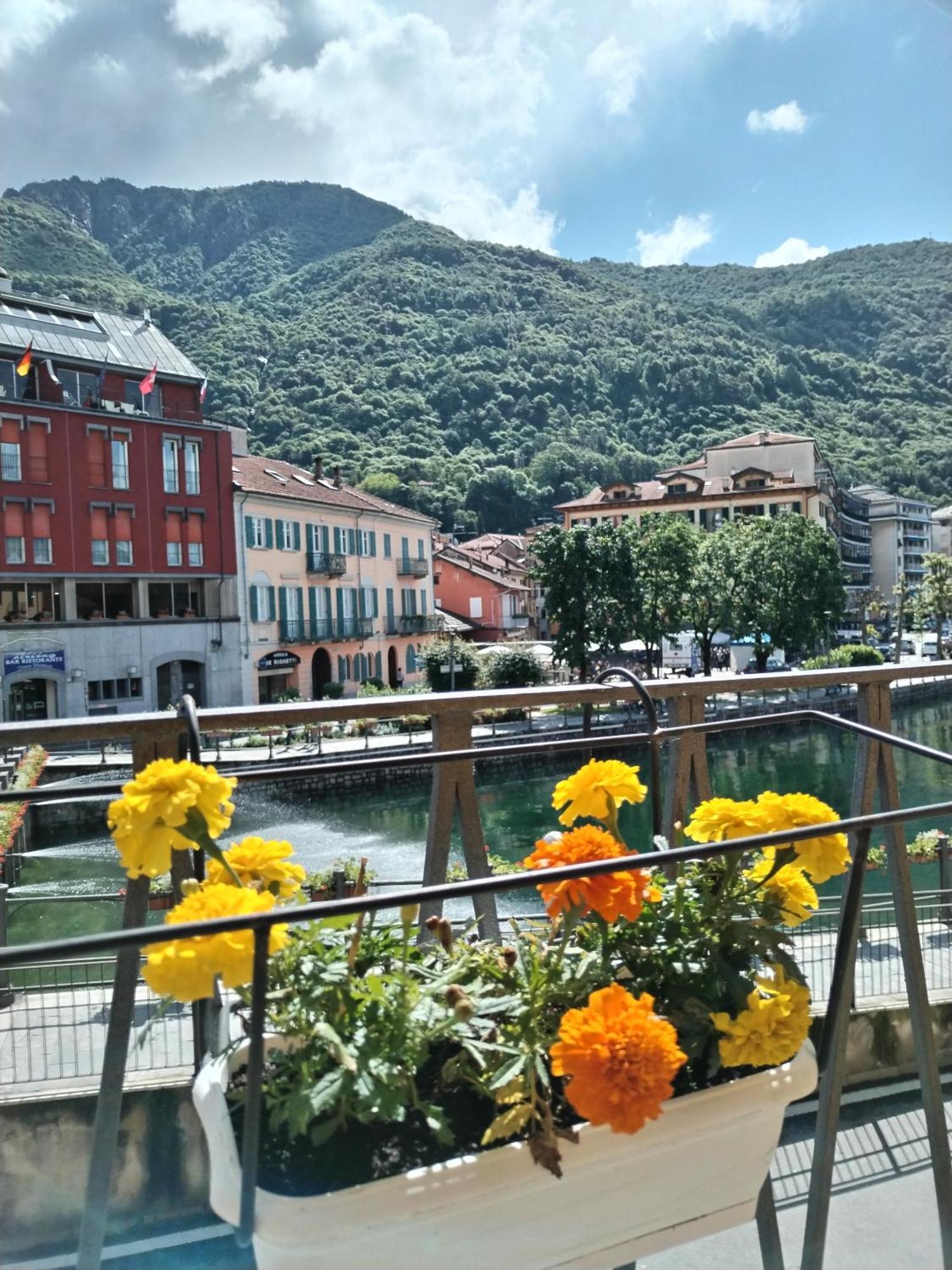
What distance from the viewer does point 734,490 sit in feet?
221

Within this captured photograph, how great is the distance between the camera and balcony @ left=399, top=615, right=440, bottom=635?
146 ft

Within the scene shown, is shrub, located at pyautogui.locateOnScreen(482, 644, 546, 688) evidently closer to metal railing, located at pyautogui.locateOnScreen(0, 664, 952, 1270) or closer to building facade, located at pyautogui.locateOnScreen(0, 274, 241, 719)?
building facade, located at pyautogui.locateOnScreen(0, 274, 241, 719)

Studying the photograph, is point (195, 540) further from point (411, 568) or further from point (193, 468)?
point (411, 568)

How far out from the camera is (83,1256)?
1092 mm

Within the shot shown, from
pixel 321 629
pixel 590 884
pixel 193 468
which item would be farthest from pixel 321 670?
pixel 590 884

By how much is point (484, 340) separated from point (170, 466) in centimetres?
8888

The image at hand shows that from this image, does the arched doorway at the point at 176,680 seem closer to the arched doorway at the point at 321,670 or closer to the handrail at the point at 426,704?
the arched doorway at the point at 321,670

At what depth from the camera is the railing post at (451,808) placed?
2.23 meters

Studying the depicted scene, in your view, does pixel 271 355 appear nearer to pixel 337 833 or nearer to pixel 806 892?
pixel 337 833

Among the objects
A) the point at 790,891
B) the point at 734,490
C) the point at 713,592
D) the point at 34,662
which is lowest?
the point at 790,891

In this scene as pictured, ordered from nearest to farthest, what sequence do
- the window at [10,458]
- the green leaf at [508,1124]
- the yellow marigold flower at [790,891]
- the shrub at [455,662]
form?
the green leaf at [508,1124] → the yellow marigold flower at [790,891] → the window at [10,458] → the shrub at [455,662]

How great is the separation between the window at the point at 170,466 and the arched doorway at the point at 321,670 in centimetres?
887

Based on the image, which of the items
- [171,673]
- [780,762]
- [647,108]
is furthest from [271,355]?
[647,108]

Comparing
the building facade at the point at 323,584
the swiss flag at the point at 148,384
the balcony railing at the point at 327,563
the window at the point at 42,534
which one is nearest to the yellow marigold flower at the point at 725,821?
the window at the point at 42,534
